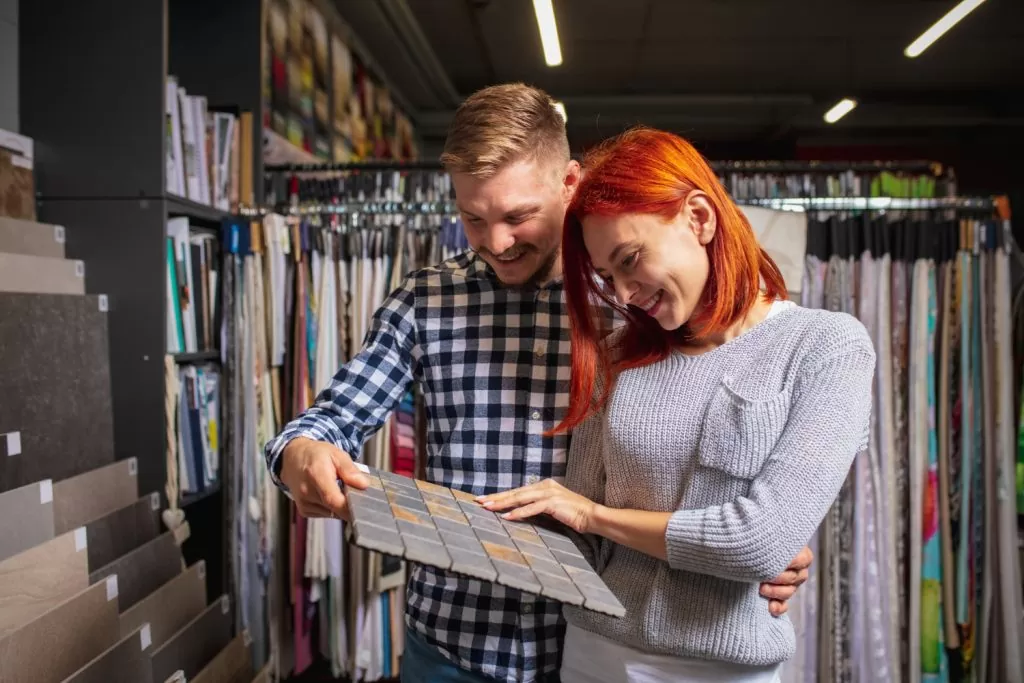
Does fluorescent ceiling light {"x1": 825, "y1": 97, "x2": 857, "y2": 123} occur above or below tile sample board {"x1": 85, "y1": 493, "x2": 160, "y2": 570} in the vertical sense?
above

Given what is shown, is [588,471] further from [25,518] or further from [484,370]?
[25,518]

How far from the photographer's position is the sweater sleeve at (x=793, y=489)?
3.08 feet

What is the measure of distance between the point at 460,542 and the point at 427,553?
3.8 inches

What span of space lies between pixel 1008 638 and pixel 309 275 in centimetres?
249

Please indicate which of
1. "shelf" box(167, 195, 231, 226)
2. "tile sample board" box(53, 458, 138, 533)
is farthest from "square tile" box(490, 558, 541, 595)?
"shelf" box(167, 195, 231, 226)

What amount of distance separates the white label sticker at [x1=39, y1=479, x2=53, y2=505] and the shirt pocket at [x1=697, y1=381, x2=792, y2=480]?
1356mm

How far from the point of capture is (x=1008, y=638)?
96.3 inches

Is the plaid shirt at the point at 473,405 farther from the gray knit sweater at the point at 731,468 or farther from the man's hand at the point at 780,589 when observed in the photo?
the man's hand at the point at 780,589

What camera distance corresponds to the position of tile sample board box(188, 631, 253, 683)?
189cm

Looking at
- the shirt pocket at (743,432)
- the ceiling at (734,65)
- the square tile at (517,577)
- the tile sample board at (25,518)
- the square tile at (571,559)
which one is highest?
the ceiling at (734,65)

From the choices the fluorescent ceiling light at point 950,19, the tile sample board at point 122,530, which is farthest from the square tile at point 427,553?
the fluorescent ceiling light at point 950,19

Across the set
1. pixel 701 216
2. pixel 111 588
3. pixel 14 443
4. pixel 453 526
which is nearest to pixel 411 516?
pixel 453 526

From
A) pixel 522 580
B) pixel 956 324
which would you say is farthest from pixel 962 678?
pixel 522 580

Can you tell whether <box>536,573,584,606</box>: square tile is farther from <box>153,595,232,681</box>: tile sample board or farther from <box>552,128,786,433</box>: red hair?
<box>153,595,232,681</box>: tile sample board
